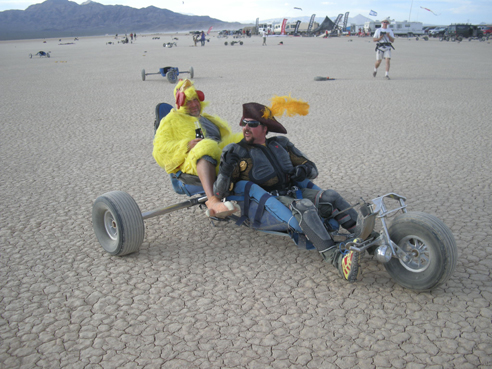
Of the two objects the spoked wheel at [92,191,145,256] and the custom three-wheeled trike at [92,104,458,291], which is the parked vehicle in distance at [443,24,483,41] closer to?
the custom three-wheeled trike at [92,104,458,291]

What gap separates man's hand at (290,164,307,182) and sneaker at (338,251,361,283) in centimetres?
92

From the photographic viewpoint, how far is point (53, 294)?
10.2 ft

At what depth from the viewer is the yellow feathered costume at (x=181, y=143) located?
12.6ft

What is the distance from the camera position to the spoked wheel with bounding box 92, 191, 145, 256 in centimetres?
343

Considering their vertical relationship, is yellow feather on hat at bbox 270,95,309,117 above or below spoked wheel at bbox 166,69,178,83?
above

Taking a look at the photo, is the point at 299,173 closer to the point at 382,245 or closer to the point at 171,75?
the point at 382,245

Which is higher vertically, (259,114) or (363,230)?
(259,114)

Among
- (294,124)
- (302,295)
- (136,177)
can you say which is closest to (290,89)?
(294,124)

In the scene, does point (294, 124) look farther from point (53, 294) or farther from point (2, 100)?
A: point (2, 100)

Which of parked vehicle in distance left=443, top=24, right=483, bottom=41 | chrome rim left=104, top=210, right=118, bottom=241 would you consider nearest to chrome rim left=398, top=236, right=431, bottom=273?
chrome rim left=104, top=210, right=118, bottom=241

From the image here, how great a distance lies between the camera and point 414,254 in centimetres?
292

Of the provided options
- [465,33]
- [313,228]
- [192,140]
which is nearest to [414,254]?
[313,228]

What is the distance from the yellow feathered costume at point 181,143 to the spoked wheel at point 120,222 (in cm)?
64

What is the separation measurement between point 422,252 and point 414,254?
8 centimetres
